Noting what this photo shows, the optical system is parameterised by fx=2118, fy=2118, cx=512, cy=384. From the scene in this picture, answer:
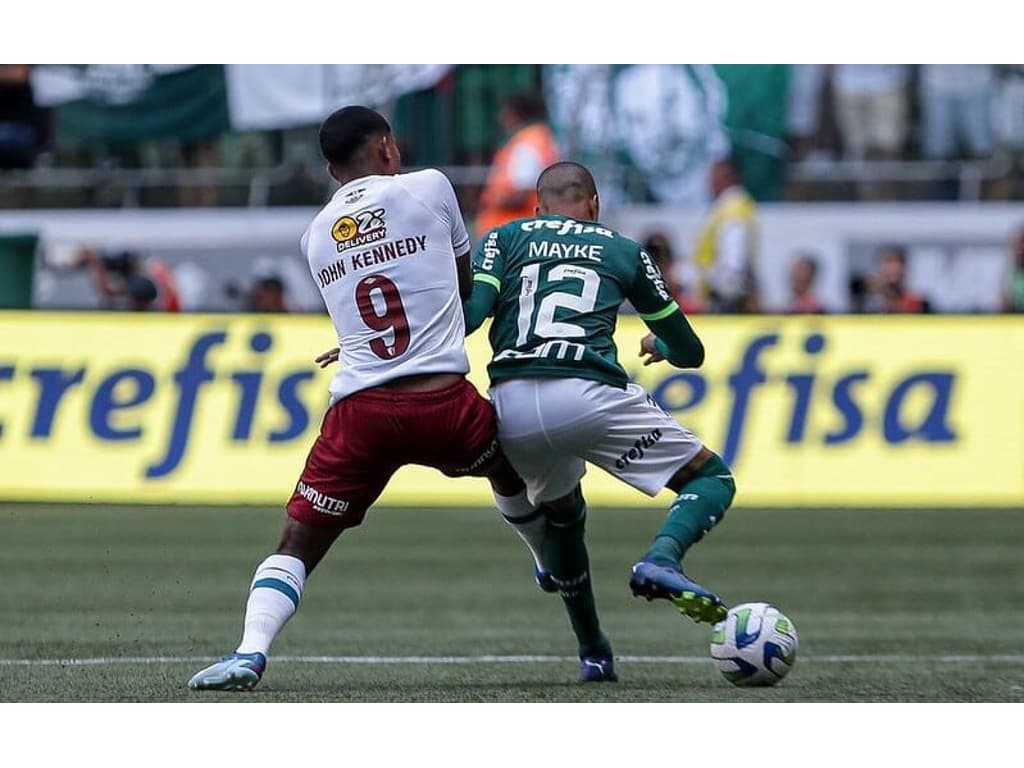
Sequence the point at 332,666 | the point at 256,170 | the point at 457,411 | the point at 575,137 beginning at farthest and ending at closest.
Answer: the point at 256,170 < the point at 575,137 < the point at 332,666 < the point at 457,411

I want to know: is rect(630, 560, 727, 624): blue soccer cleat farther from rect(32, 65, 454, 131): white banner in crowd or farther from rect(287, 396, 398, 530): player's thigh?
rect(32, 65, 454, 131): white banner in crowd

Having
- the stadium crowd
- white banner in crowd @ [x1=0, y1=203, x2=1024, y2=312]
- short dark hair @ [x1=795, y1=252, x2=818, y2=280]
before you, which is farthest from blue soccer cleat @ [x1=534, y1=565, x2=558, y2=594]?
white banner in crowd @ [x1=0, y1=203, x2=1024, y2=312]

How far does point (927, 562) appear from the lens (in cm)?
1375

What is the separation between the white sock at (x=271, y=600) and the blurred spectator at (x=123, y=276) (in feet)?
42.1

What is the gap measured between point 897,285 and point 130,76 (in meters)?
10.2

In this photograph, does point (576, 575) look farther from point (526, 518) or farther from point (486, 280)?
point (486, 280)

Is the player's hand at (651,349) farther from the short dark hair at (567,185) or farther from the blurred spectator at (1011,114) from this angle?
the blurred spectator at (1011,114)

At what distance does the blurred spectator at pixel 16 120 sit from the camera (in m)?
25.7

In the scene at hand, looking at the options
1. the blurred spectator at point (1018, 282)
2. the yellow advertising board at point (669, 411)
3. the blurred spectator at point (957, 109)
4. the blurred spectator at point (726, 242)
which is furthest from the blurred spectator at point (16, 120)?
the blurred spectator at point (1018, 282)

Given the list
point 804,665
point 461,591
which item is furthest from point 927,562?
point 804,665

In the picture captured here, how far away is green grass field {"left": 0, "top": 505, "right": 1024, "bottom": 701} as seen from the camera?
7.59 metres

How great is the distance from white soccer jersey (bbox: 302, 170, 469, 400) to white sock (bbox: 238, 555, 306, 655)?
1.99ft

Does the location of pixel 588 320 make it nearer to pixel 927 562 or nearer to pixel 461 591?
pixel 461 591

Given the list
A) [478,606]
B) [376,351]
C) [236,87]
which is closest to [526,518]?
[376,351]
